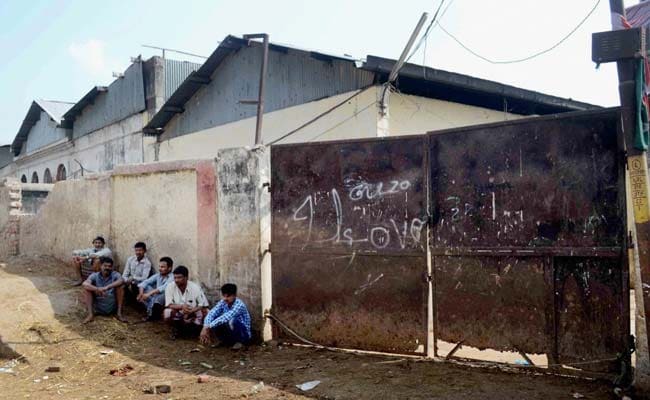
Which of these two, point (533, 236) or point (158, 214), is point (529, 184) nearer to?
point (533, 236)

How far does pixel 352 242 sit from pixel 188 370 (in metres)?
1.99

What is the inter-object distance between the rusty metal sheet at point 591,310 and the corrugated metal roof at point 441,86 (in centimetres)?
→ 447

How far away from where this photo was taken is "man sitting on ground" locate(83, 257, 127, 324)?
6660 mm

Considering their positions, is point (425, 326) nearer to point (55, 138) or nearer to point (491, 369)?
point (491, 369)

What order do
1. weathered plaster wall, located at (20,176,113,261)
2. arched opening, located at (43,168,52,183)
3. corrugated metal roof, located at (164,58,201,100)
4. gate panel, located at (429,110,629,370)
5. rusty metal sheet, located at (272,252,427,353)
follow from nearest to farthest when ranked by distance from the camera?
gate panel, located at (429,110,629,370), rusty metal sheet, located at (272,252,427,353), weathered plaster wall, located at (20,176,113,261), corrugated metal roof, located at (164,58,201,100), arched opening, located at (43,168,52,183)

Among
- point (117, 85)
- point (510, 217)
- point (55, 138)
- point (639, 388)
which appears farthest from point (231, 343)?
point (55, 138)

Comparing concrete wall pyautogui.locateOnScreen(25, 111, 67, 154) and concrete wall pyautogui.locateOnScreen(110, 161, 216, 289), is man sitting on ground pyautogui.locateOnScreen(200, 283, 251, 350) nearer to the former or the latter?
concrete wall pyautogui.locateOnScreen(110, 161, 216, 289)

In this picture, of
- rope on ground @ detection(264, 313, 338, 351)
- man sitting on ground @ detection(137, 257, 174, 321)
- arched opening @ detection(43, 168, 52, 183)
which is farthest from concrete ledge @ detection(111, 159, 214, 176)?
arched opening @ detection(43, 168, 52, 183)

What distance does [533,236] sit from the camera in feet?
14.5

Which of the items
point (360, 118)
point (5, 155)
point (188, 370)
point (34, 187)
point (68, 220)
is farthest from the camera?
point (5, 155)

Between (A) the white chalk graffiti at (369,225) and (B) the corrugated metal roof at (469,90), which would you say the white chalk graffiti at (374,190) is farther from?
(B) the corrugated metal roof at (469,90)

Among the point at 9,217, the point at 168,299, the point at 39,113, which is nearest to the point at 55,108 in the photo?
the point at 39,113

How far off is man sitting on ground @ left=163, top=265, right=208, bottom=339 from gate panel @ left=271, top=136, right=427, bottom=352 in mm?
1065

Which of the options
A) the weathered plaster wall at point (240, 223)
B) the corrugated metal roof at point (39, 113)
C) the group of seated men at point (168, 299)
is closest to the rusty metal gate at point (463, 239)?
the weathered plaster wall at point (240, 223)
